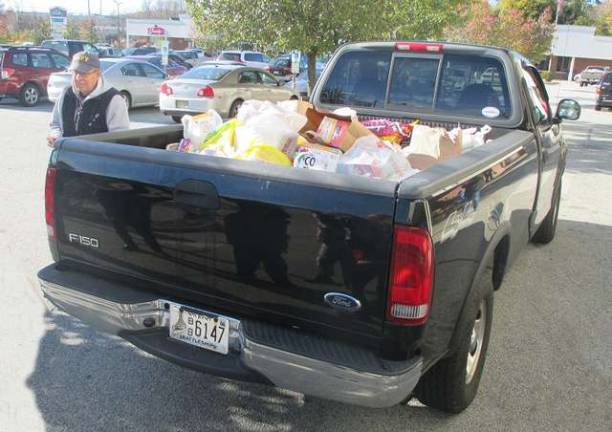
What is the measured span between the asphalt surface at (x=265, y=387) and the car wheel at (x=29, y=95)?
13.1m

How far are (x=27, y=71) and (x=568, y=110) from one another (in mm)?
16323

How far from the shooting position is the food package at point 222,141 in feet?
10.6

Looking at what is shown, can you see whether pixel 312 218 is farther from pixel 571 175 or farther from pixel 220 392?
pixel 571 175

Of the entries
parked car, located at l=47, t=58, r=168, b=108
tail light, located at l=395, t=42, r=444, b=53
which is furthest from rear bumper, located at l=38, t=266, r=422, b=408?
parked car, located at l=47, t=58, r=168, b=108

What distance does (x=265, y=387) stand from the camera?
3420mm

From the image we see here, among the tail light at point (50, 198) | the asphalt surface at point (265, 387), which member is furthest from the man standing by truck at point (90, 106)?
the tail light at point (50, 198)

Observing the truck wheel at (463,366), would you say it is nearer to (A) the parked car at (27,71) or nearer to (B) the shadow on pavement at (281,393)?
(B) the shadow on pavement at (281,393)

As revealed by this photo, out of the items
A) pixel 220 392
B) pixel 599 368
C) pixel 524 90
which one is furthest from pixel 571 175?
pixel 220 392

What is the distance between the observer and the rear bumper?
2.32 meters

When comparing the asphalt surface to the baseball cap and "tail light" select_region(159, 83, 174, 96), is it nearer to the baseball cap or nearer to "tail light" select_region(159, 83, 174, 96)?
the baseball cap

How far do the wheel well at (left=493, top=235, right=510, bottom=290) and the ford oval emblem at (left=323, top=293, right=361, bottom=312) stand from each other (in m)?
1.46

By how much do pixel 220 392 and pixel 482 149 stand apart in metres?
2.01

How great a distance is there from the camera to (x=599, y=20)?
76.1 metres

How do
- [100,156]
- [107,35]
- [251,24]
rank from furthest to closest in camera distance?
[107,35] < [251,24] < [100,156]
